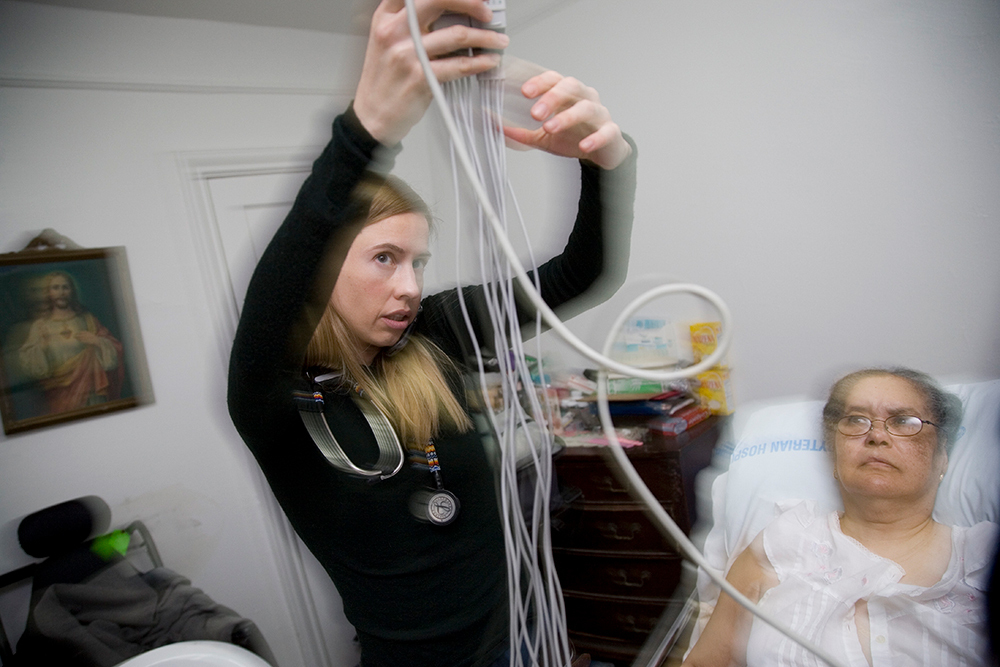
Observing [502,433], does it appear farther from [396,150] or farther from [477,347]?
[396,150]

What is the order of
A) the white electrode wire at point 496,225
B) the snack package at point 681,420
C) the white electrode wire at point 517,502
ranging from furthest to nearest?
the snack package at point 681,420 → the white electrode wire at point 517,502 → the white electrode wire at point 496,225

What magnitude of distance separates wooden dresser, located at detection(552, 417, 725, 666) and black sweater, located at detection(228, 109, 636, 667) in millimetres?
99

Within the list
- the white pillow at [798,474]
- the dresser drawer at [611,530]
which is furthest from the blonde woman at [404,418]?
the white pillow at [798,474]

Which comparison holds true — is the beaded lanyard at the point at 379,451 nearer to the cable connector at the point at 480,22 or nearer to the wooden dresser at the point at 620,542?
the wooden dresser at the point at 620,542

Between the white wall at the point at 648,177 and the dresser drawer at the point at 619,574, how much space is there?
0.23 meters

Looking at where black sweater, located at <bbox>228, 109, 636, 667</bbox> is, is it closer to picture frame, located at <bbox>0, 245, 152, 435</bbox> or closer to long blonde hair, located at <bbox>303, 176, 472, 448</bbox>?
long blonde hair, located at <bbox>303, 176, 472, 448</bbox>

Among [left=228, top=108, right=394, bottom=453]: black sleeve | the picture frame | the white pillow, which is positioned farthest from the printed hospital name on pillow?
the picture frame

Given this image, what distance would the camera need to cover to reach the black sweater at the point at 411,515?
457mm

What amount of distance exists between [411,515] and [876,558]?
0.43 meters

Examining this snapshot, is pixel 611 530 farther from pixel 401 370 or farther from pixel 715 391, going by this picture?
pixel 401 370

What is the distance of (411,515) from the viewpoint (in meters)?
0.47

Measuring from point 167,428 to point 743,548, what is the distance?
0.63 meters

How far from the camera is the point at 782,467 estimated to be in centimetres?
52

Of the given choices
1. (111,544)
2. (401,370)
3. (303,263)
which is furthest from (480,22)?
(111,544)
